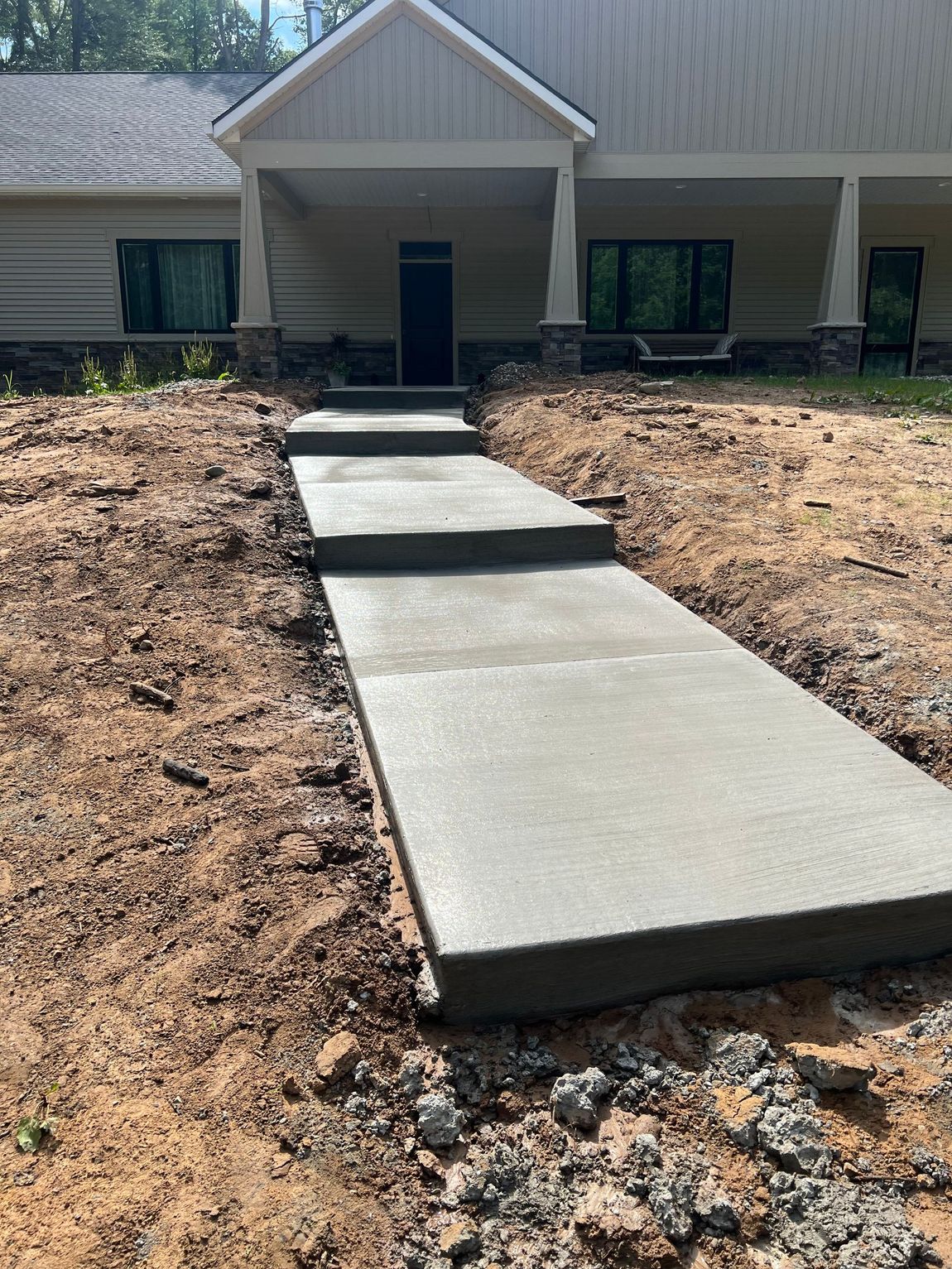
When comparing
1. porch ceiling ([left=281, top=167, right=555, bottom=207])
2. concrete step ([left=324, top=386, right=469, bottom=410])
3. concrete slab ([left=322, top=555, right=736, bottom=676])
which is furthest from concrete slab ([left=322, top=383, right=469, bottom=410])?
concrete slab ([left=322, top=555, right=736, bottom=676])

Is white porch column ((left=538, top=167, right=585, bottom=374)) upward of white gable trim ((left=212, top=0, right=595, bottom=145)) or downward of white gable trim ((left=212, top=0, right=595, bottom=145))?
downward

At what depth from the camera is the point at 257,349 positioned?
1138cm

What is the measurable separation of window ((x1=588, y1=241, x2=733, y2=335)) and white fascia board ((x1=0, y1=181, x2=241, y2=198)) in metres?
5.59

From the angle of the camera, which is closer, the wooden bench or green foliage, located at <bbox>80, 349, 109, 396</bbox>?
green foliage, located at <bbox>80, 349, 109, 396</bbox>

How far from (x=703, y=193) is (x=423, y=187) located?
408 cm

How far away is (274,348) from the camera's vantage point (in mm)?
11438

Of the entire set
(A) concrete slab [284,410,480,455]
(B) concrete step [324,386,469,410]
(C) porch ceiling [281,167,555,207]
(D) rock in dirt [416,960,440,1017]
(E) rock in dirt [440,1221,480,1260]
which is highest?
(C) porch ceiling [281,167,555,207]

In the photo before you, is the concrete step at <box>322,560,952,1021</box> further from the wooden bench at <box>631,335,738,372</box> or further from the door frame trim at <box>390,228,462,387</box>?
the door frame trim at <box>390,228,462,387</box>

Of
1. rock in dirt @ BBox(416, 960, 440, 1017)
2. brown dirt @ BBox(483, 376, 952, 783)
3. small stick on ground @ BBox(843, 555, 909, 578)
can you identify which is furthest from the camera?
small stick on ground @ BBox(843, 555, 909, 578)

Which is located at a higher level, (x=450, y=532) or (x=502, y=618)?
(x=450, y=532)

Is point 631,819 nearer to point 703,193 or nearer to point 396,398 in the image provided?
point 396,398

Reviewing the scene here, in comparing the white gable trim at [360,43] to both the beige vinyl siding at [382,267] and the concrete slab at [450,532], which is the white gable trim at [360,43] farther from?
the concrete slab at [450,532]

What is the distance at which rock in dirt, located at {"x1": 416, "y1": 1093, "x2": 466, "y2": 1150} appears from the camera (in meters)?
1.60

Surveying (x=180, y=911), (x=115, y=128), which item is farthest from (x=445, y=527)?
(x=115, y=128)
